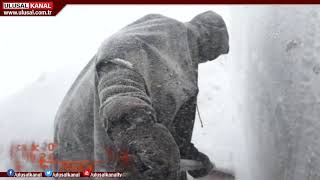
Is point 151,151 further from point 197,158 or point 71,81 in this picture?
point 71,81

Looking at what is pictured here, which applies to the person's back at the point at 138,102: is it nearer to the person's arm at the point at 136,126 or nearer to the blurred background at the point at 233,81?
the person's arm at the point at 136,126

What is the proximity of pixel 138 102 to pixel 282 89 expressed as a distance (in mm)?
518

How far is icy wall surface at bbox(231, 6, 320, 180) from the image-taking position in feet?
4.00

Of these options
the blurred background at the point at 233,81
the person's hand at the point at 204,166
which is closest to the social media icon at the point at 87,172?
the person's hand at the point at 204,166

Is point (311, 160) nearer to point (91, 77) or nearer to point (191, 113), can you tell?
point (191, 113)

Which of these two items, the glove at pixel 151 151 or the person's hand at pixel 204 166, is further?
the person's hand at pixel 204 166

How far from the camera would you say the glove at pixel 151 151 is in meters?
0.98

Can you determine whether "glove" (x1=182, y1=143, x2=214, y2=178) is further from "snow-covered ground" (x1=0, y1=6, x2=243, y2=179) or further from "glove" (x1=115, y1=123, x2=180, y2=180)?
"snow-covered ground" (x1=0, y1=6, x2=243, y2=179)

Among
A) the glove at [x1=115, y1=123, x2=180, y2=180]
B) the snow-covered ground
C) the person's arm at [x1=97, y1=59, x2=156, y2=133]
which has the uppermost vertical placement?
the person's arm at [x1=97, y1=59, x2=156, y2=133]

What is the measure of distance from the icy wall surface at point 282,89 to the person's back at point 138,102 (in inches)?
7.6

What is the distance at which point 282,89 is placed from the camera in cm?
138

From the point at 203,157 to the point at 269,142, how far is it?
0.69ft

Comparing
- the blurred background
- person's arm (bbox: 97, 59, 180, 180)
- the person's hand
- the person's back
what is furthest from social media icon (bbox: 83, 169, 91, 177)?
the blurred background

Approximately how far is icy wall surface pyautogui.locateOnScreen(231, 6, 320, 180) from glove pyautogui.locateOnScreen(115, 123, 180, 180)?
1.19 feet
